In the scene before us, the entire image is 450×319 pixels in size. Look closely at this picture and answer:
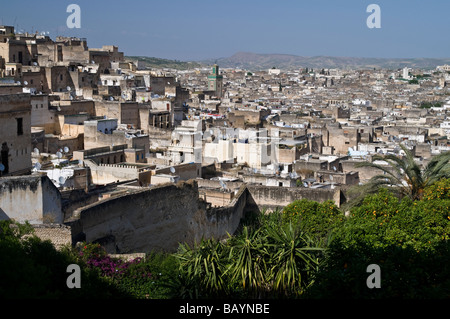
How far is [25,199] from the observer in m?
14.1

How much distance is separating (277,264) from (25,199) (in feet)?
18.4

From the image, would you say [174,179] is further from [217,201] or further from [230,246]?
[230,246]

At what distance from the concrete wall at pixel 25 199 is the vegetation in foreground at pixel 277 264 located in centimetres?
135

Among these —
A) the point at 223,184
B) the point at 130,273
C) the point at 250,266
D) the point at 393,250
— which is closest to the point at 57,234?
the point at 130,273

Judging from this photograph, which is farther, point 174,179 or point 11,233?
point 174,179

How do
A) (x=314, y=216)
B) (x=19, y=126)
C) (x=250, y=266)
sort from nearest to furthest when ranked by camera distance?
(x=250, y=266) < (x=314, y=216) < (x=19, y=126)

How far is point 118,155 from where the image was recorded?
26.0m

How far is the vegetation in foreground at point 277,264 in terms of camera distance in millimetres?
10062

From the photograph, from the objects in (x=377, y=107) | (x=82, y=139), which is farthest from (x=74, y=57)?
(x=377, y=107)

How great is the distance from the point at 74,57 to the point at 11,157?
26.0m

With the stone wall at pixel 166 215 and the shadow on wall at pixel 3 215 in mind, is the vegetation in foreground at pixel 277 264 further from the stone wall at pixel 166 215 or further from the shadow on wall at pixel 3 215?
the stone wall at pixel 166 215

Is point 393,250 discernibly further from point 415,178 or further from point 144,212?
point 144,212
